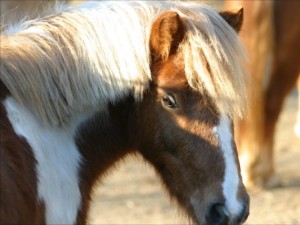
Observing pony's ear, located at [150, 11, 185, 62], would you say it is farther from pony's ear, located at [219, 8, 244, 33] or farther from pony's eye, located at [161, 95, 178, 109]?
pony's ear, located at [219, 8, 244, 33]

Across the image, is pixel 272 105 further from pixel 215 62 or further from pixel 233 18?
pixel 215 62

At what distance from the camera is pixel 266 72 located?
550cm

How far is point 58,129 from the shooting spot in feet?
9.25

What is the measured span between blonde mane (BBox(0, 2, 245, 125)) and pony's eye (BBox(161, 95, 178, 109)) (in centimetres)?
9

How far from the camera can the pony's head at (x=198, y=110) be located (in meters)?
2.81

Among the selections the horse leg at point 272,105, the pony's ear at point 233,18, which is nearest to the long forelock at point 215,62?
the pony's ear at point 233,18

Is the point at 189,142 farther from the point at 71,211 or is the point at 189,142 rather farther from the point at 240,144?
the point at 240,144

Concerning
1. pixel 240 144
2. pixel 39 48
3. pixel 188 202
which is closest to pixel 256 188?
pixel 240 144

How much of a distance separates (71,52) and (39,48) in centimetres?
12

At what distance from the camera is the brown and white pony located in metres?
2.75

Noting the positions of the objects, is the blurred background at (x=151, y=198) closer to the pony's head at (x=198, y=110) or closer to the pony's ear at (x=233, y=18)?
the pony's ear at (x=233, y=18)

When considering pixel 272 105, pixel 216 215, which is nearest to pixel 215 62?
pixel 216 215

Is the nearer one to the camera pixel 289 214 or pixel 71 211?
pixel 71 211

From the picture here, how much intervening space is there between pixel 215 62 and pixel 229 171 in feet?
1.36
